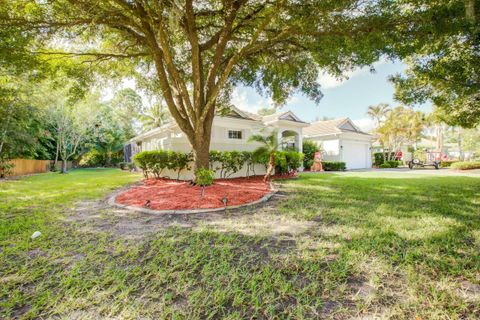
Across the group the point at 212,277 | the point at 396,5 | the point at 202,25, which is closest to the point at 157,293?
the point at 212,277

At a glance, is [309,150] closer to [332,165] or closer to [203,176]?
[332,165]

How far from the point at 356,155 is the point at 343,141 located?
3.19 metres

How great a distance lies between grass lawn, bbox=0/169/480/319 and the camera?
7.38 feet

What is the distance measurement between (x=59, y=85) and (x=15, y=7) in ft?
14.5

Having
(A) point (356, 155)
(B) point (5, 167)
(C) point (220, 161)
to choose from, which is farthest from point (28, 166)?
(A) point (356, 155)

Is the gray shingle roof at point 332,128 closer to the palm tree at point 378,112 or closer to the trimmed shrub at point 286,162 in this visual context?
the trimmed shrub at point 286,162

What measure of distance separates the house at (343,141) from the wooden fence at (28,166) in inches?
1051

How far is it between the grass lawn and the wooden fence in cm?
1886

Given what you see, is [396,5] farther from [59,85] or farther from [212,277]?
[59,85]

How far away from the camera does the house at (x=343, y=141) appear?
2345 cm

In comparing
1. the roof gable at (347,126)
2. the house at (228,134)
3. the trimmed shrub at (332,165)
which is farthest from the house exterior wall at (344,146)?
the house at (228,134)

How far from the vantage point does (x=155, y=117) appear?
107 ft

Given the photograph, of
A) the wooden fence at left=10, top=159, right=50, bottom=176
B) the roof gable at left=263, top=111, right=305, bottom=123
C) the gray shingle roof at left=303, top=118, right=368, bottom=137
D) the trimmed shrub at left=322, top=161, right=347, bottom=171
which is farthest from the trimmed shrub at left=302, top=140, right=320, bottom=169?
the wooden fence at left=10, top=159, right=50, bottom=176

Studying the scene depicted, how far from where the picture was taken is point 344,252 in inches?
132
